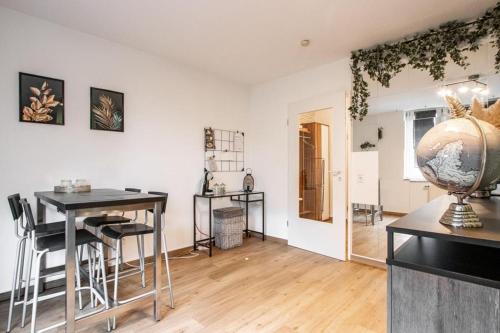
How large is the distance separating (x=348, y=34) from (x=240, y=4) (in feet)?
3.91

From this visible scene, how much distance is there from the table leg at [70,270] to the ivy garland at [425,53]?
2.95 meters

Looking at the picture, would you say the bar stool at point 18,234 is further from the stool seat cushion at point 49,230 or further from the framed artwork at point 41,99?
the framed artwork at point 41,99

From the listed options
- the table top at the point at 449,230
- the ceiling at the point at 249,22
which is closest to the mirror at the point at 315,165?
the ceiling at the point at 249,22

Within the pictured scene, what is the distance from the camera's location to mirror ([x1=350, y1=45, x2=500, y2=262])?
273cm

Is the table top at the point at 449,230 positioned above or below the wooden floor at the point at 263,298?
above

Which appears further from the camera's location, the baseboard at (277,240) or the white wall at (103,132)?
the baseboard at (277,240)

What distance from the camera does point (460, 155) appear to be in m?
0.90

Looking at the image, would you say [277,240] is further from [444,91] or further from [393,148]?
[444,91]

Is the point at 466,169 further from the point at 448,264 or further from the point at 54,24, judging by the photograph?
the point at 54,24

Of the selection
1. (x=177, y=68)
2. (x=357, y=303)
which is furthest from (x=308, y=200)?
(x=177, y=68)

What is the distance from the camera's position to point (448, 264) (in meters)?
0.94

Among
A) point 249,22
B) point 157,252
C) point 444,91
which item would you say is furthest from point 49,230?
point 444,91

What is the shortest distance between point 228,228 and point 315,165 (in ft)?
4.77

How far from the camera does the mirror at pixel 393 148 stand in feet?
8.96
